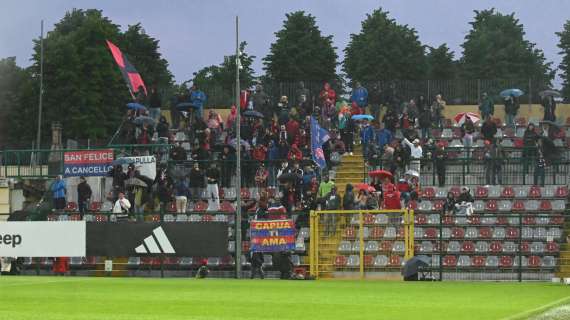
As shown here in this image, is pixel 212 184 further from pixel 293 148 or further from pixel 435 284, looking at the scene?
pixel 435 284

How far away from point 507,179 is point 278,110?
11.8 m

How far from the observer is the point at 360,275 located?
37.8 metres

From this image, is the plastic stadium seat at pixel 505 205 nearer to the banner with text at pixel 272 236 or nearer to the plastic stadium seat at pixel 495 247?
the plastic stadium seat at pixel 495 247

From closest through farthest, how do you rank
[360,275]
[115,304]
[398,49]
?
1. [115,304]
2. [360,275]
3. [398,49]

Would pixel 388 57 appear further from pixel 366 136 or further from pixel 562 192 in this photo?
pixel 562 192

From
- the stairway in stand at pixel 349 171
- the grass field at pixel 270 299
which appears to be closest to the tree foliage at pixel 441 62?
the stairway in stand at pixel 349 171

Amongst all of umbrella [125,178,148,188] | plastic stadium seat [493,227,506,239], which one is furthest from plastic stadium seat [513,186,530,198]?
umbrella [125,178,148,188]

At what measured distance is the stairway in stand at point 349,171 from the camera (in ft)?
Result: 154

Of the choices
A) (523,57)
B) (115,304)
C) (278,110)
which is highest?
(523,57)

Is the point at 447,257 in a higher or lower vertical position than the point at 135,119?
lower

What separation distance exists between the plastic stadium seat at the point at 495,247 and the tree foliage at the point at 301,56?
59668 millimetres

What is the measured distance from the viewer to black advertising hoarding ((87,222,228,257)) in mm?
39906

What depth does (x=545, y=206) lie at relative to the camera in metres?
41.8

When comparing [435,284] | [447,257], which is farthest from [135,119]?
[435,284]
